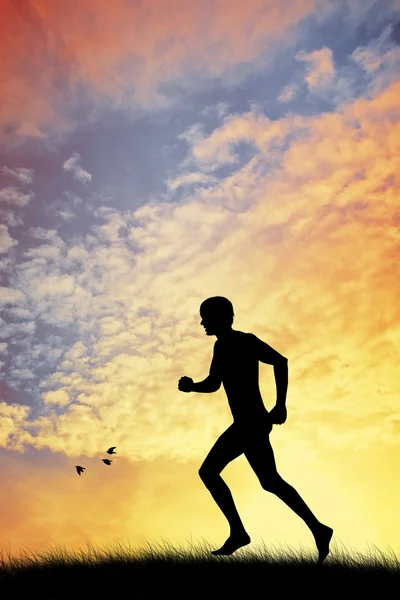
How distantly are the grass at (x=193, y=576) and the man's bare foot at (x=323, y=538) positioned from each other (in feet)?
0.87

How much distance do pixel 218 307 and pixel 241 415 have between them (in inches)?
51.3

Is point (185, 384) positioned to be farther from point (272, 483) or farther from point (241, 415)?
point (272, 483)

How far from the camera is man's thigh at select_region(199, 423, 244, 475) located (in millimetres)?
7227

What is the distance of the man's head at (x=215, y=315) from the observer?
24.5ft

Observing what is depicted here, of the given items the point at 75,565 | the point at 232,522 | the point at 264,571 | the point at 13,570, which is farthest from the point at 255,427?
the point at 13,570

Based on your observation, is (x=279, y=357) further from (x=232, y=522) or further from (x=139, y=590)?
(x=139, y=590)

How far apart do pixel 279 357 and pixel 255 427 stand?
2.86 ft

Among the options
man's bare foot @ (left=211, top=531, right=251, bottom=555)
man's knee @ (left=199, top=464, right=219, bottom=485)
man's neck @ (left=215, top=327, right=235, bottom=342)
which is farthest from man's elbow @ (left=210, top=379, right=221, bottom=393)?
man's bare foot @ (left=211, top=531, right=251, bottom=555)

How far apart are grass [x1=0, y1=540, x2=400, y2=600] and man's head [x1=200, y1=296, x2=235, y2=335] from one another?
9.22ft

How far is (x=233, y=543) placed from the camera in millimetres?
7246

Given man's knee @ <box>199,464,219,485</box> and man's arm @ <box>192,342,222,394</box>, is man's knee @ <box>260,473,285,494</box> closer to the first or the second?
man's knee @ <box>199,464,219,485</box>

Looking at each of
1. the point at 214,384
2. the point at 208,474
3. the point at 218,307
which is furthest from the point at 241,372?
the point at 208,474

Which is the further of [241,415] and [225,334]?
[225,334]

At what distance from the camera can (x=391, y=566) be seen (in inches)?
290
